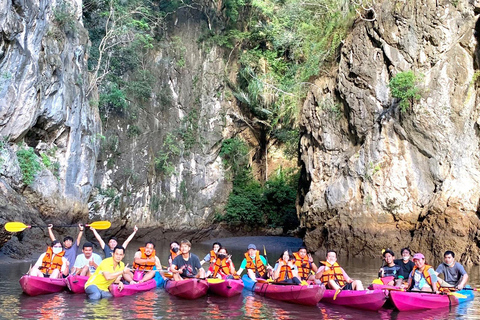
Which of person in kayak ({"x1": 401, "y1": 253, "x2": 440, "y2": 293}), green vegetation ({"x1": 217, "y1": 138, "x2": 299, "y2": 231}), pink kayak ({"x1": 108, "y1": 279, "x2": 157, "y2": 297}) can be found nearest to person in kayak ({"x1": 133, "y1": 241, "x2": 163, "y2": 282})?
pink kayak ({"x1": 108, "y1": 279, "x2": 157, "y2": 297})

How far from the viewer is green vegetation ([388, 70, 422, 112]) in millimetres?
21406

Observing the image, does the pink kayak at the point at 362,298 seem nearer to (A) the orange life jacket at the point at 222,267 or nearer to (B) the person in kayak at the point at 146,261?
(A) the orange life jacket at the point at 222,267

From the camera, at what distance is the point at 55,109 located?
22062 mm

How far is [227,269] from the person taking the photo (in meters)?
13.3

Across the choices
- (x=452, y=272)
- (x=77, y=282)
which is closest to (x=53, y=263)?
(x=77, y=282)

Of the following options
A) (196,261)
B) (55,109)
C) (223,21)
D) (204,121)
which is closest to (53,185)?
(55,109)

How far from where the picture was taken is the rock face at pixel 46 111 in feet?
60.4

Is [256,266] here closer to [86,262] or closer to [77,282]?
[86,262]

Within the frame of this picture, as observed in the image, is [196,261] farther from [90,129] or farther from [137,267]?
[90,129]

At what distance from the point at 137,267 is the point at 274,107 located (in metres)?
20.8

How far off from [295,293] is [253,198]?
22.5 m

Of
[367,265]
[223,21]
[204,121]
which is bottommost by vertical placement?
[367,265]

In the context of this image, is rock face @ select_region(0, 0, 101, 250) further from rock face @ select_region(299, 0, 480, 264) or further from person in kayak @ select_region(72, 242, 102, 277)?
rock face @ select_region(299, 0, 480, 264)

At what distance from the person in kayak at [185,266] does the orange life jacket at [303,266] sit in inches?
89.8
